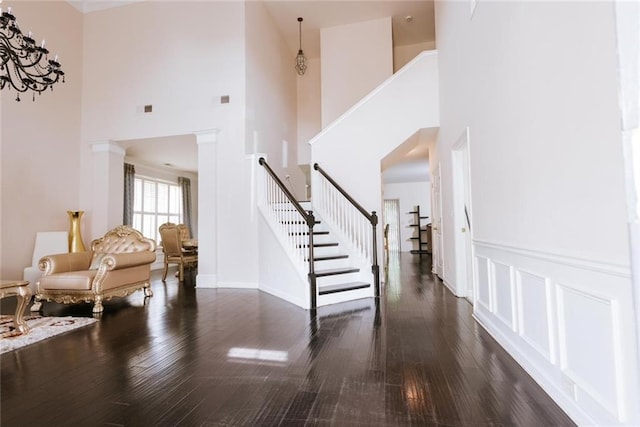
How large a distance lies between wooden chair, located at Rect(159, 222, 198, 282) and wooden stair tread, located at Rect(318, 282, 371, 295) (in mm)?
3506

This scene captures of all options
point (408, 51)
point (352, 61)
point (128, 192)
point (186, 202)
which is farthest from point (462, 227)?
point (186, 202)

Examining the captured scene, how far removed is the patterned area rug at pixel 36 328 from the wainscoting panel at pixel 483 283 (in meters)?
4.10

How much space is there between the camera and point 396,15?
6.95 meters

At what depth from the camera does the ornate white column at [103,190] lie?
601cm

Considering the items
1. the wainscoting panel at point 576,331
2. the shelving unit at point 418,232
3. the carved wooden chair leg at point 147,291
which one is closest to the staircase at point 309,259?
the carved wooden chair leg at point 147,291

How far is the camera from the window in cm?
816

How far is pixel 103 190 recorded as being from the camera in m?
6.05

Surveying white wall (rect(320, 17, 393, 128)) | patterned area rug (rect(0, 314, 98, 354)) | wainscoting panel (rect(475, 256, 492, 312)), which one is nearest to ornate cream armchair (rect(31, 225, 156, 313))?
patterned area rug (rect(0, 314, 98, 354))

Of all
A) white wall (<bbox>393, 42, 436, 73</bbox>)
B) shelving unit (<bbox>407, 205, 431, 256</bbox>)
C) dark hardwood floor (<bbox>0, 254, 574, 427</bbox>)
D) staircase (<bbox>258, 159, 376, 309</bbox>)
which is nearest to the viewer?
dark hardwood floor (<bbox>0, 254, 574, 427</bbox>)

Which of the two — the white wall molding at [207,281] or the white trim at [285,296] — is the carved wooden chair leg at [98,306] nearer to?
the white wall molding at [207,281]

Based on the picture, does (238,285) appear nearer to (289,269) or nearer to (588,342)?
(289,269)

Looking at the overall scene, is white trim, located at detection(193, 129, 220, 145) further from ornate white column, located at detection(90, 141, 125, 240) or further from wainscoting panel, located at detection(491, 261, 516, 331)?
wainscoting panel, located at detection(491, 261, 516, 331)

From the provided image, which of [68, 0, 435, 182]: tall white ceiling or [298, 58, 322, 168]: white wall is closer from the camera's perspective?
[68, 0, 435, 182]: tall white ceiling

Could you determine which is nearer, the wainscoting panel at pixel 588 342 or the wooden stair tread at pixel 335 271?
the wainscoting panel at pixel 588 342
